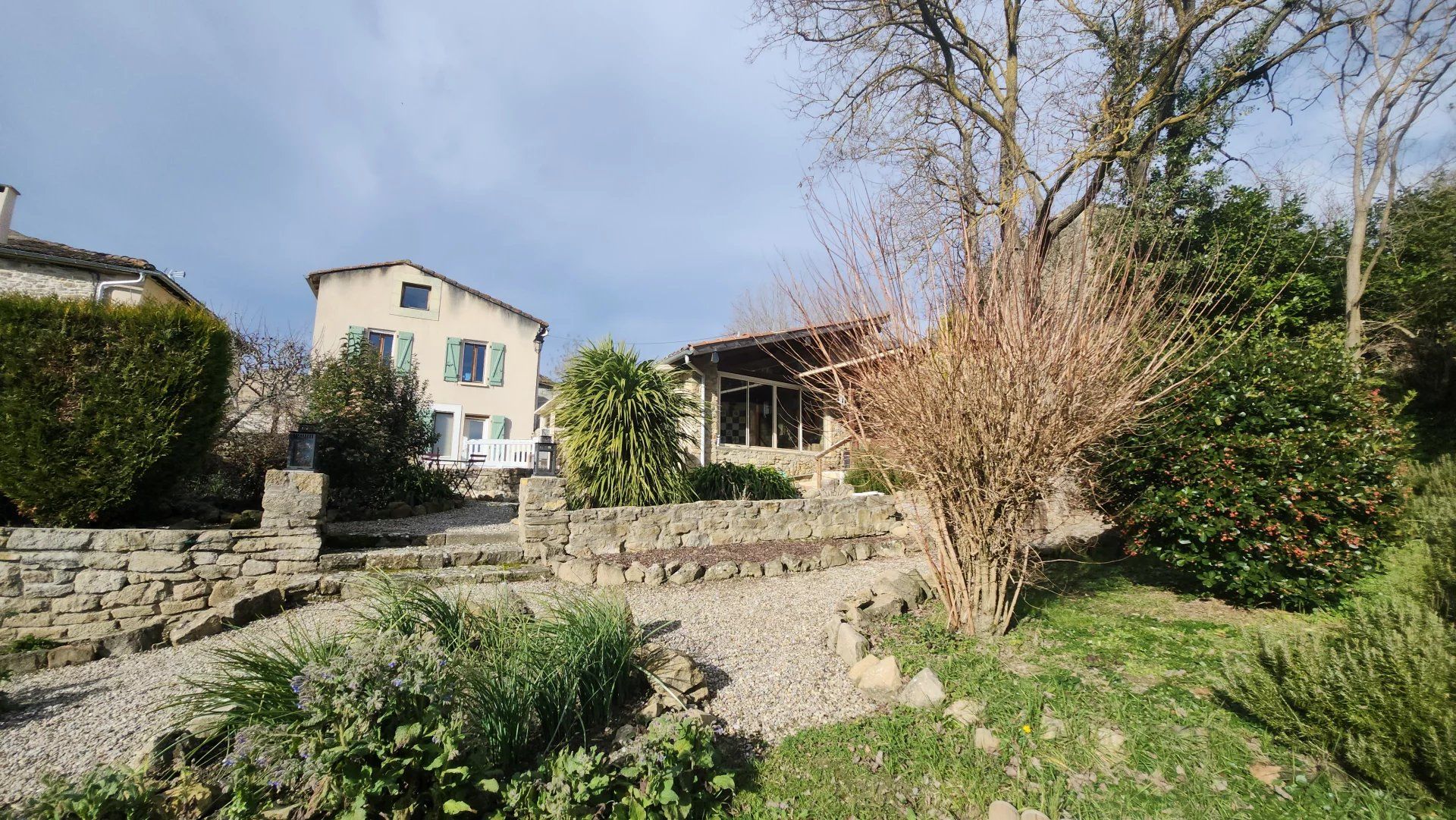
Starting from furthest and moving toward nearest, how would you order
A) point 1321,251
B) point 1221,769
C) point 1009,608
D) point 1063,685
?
point 1321,251, point 1009,608, point 1063,685, point 1221,769

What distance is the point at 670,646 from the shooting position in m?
4.35

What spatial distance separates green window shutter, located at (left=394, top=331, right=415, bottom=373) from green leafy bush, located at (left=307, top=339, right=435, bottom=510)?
992cm

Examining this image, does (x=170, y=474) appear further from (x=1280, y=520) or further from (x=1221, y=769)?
(x=1280, y=520)

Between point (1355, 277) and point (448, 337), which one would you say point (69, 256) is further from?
point (1355, 277)

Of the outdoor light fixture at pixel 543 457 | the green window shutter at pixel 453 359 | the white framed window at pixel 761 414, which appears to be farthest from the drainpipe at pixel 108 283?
the white framed window at pixel 761 414

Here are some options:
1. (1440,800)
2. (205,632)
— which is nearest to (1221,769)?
(1440,800)

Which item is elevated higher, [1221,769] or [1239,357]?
[1239,357]

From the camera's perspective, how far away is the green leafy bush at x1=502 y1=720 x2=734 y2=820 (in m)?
2.35

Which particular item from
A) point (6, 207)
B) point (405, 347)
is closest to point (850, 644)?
point (6, 207)

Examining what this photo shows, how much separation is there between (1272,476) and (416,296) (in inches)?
865

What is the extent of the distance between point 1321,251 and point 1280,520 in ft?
27.7

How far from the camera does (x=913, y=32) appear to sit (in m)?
10.8

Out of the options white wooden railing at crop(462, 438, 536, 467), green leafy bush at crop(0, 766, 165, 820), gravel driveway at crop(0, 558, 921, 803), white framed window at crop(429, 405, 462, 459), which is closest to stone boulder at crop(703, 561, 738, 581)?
gravel driveway at crop(0, 558, 921, 803)

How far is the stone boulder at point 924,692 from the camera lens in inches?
129
